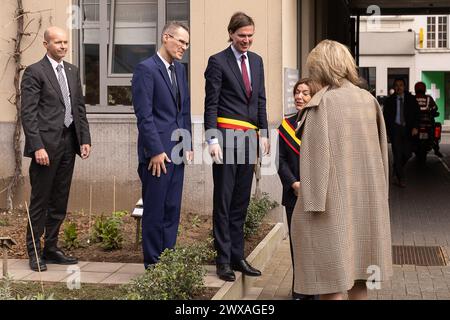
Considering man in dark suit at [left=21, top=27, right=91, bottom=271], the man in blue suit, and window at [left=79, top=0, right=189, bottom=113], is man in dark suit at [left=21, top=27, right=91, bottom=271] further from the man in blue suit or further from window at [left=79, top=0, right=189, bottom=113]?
window at [left=79, top=0, right=189, bottom=113]

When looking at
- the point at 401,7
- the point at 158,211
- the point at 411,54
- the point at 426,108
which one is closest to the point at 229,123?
the point at 158,211

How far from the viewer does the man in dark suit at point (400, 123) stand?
14.4 metres

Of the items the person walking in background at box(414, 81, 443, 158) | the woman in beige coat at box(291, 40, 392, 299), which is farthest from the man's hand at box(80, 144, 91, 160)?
the person walking in background at box(414, 81, 443, 158)

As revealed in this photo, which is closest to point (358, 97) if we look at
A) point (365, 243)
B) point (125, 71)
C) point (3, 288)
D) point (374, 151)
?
point (374, 151)

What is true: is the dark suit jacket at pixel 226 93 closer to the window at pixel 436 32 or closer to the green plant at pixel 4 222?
the green plant at pixel 4 222

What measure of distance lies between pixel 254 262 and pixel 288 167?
131 cm

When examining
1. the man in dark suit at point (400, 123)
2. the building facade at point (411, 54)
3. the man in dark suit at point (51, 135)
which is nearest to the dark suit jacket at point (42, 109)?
the man in dark suit at point (51, 135)

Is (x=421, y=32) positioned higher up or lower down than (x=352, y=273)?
higher up

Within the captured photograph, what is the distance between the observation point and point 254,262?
303 inches

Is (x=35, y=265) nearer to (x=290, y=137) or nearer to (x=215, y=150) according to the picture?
(x=215, y=150)

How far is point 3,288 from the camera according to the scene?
18.1 ft

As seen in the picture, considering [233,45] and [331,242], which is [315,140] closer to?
[331,242]

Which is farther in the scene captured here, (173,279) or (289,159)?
(289,159)

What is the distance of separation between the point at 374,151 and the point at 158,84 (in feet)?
6.67
